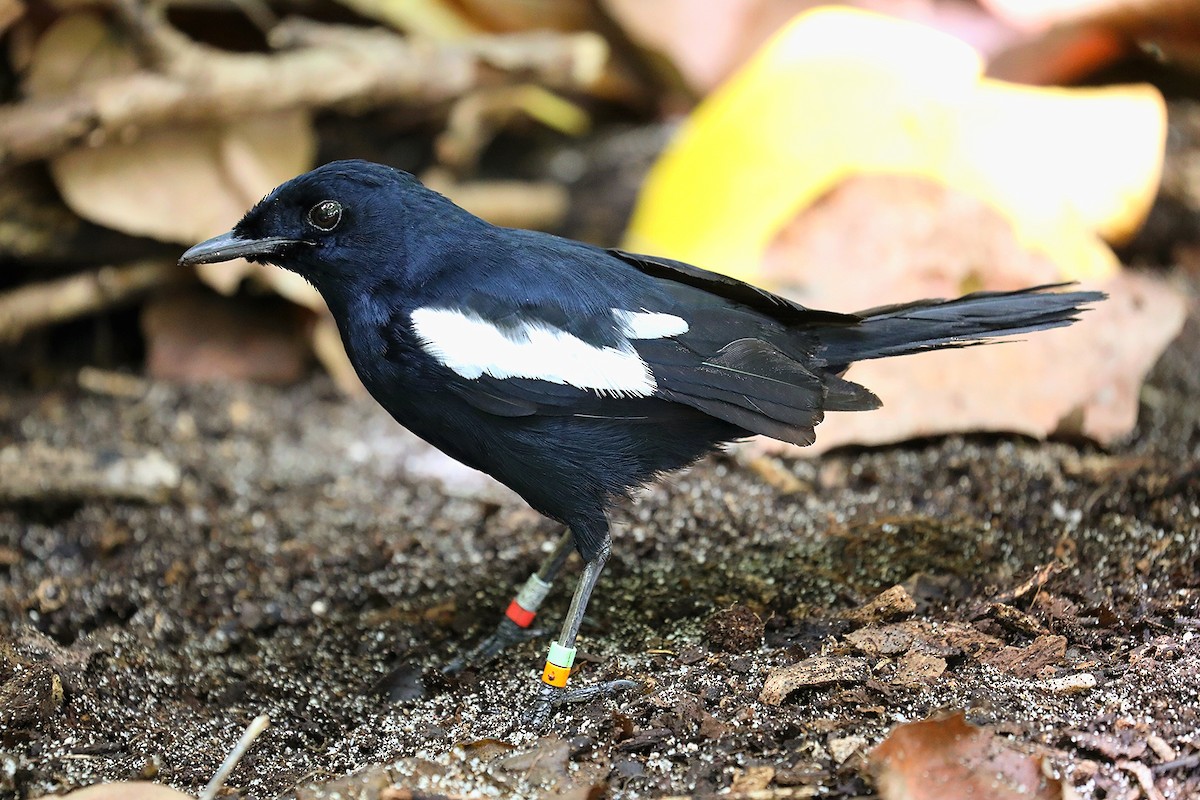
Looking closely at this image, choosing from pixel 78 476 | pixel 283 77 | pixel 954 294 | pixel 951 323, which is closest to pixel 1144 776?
pixel 951 323

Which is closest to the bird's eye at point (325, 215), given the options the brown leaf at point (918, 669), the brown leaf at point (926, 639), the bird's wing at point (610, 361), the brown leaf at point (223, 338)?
the bird's wing at point (610, 361)

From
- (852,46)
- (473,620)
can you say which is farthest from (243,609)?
(852,46)

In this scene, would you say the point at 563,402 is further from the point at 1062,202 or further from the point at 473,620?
the point at 1062,202

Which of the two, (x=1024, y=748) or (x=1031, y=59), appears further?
(x=1031, y=59)

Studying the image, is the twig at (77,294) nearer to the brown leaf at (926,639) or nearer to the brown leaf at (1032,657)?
the brown leaf at (926,639)

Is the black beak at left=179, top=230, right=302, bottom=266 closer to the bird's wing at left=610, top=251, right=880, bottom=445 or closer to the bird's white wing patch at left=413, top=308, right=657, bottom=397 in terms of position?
the bird's white wing patch at left=413, top=308, right=657, bottom=397

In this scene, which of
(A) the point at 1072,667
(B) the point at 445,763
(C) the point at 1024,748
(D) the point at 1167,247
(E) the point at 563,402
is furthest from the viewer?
(D) the point at 1167,247

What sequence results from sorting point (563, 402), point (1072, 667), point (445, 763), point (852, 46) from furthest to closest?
1. point (852, 46)
2. point (563, 402)
3. point (1072, 667)
4. point (445, 763)

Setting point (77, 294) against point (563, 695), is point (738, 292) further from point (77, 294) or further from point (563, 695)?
point (77, 294)

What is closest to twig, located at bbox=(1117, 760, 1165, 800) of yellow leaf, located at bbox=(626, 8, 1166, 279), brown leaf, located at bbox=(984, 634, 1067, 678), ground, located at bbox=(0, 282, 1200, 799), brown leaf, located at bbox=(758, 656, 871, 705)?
ground, located at bbox=(0, 282, 1200, 799)
